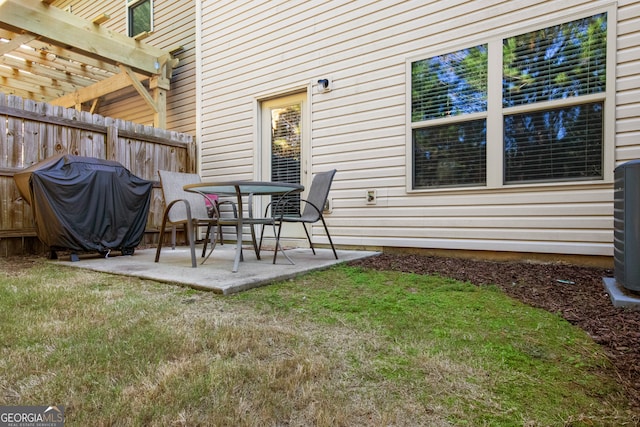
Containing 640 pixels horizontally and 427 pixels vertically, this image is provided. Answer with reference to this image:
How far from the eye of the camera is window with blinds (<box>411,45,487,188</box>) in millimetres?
3758

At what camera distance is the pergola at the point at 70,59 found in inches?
201

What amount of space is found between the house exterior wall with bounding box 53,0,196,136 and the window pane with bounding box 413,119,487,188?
14.9ft

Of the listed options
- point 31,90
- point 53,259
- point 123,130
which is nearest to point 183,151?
point 123,130

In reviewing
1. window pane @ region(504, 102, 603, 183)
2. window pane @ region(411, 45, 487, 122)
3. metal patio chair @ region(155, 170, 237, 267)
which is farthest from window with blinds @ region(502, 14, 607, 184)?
metal patio chair @ region(155, 170, 237, 267)

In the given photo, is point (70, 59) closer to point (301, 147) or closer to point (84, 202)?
point (84, 202)

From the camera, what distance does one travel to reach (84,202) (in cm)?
383

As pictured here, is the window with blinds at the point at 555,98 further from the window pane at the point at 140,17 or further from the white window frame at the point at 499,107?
the window pane at the point at 140,17

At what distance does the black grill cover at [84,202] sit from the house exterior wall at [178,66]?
282 centimetres

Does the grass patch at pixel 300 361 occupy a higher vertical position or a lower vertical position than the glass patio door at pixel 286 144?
A: lower

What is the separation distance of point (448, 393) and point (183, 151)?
6.17 metres

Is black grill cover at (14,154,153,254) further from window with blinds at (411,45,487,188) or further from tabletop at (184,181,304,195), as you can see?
window with blinds at (411,45,487,188)

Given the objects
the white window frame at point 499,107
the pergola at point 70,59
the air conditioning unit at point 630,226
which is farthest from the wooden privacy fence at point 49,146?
the air conditioning unit at point 630,226

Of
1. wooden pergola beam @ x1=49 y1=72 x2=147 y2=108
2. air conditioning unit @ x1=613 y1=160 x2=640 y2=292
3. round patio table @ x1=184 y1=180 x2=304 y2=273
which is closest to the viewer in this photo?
air conditioning unit @ x1=613 y1=160 x2=640 y2=292

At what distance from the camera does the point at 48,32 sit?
5.18m
